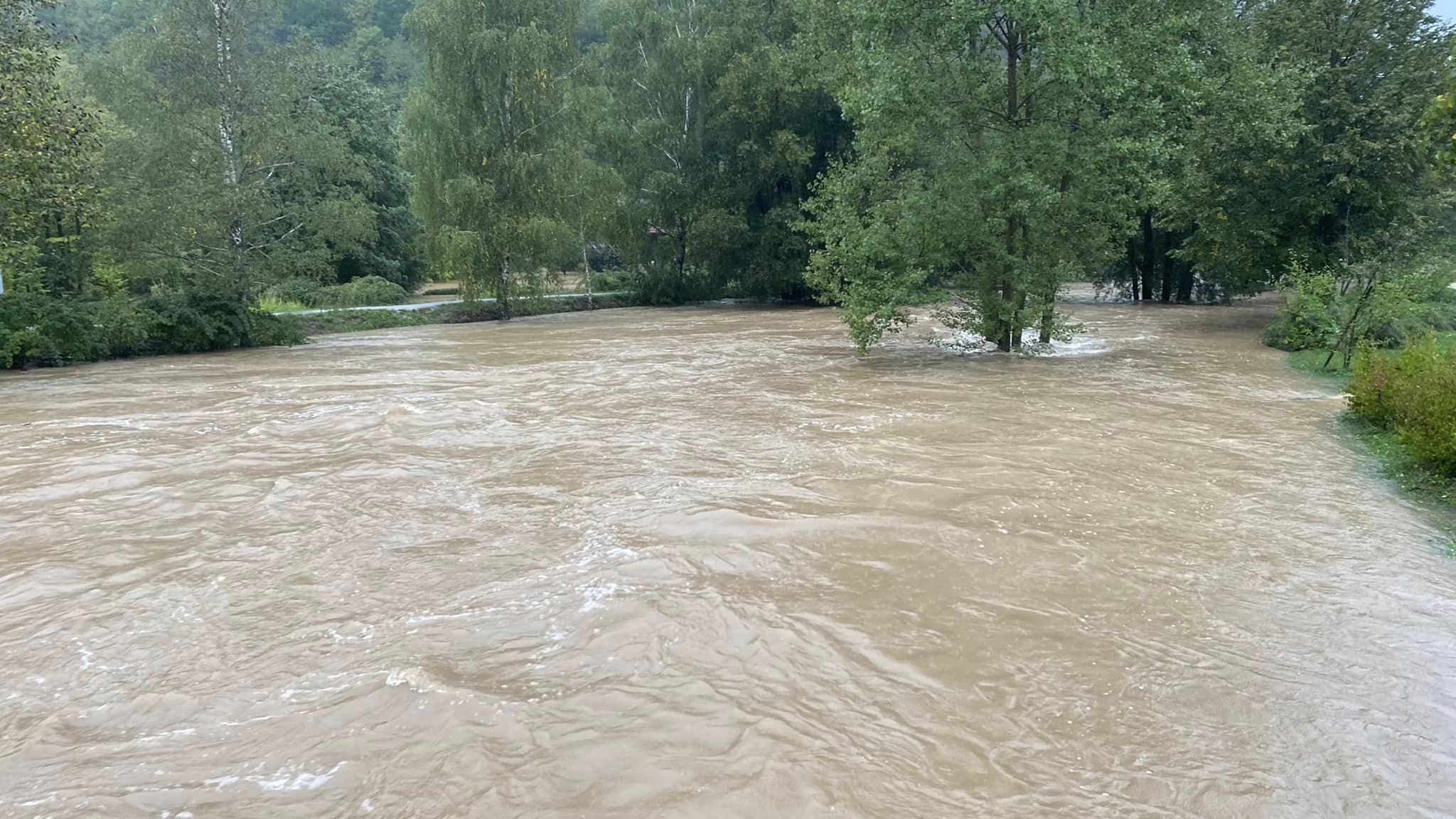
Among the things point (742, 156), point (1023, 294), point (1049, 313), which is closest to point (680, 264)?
point (742, 156)

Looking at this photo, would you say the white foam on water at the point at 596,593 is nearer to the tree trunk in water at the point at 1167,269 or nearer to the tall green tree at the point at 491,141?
the tall green tree at the point at 491,141

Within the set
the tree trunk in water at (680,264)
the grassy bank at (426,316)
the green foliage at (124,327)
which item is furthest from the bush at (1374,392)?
the tree trunk in water at (680,264)

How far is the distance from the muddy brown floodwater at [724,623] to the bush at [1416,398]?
550 millimetres

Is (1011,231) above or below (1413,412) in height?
above

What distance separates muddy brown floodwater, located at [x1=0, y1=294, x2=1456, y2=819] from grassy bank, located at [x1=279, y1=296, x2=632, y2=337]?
56.8 feet

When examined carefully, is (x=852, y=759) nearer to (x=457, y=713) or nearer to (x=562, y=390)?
(x=457, y=713)

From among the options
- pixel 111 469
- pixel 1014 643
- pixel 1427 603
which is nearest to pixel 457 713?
pixel 1014 643

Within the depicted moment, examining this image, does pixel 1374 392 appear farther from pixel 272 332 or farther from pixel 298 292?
pixel 298 292

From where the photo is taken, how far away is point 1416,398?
943cm

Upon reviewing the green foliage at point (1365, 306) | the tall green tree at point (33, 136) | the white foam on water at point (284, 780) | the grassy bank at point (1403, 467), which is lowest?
the white foam on water at point (284, 780)

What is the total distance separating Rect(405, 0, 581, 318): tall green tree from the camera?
1258 inches

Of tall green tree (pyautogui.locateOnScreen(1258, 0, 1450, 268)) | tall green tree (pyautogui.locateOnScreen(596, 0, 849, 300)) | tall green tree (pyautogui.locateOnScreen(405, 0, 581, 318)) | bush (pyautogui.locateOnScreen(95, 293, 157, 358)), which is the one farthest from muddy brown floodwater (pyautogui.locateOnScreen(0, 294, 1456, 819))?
tall green tree (pyautogui.locateOnScreen(596, 0, 849, 300))

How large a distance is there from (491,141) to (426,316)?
6619 mm

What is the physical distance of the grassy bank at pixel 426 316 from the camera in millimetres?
28906
